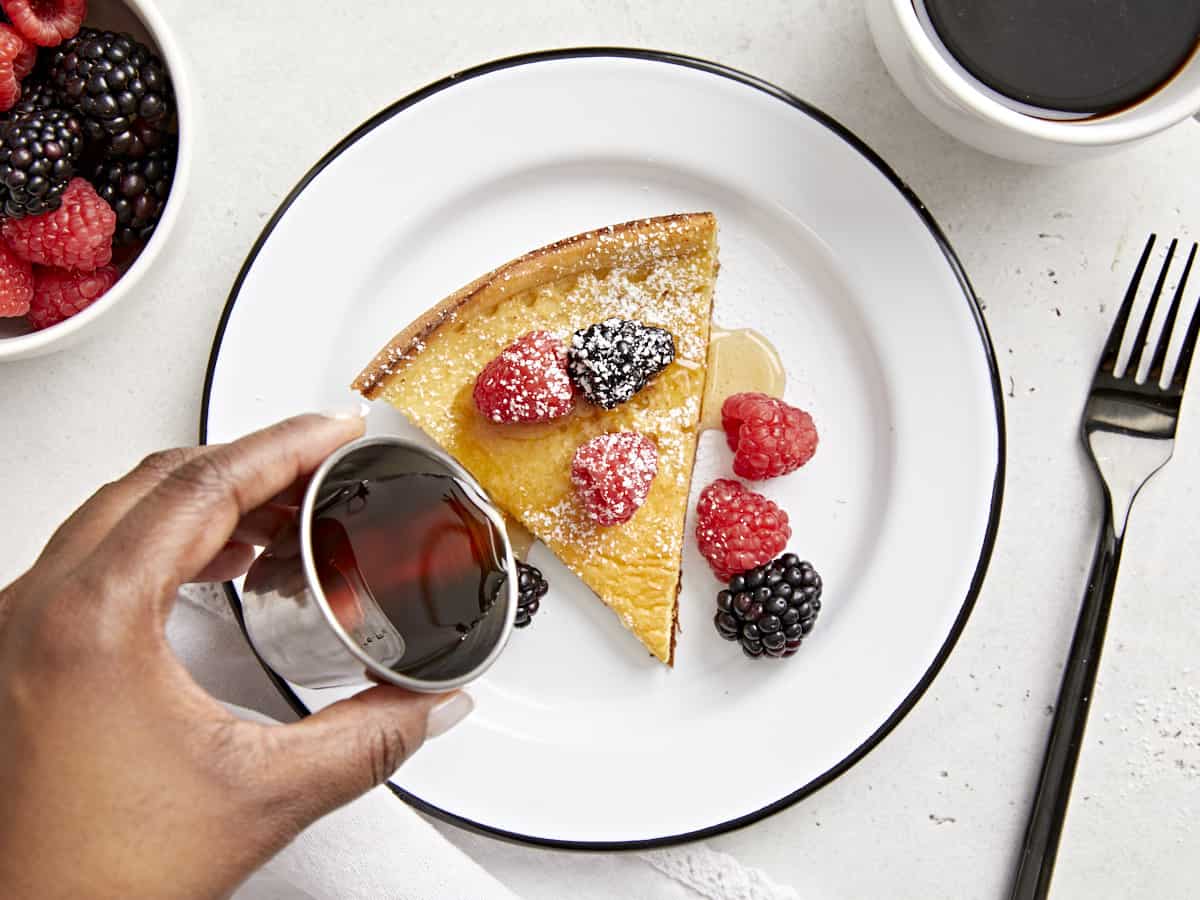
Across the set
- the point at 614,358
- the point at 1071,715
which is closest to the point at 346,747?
the point at 614,358

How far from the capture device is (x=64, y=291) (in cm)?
184

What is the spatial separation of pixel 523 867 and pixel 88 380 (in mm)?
1219

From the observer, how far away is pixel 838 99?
1.98 metres

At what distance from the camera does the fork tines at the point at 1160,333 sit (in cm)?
192

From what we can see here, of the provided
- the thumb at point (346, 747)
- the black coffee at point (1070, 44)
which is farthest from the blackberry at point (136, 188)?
the black coffee at point (1070, 44)

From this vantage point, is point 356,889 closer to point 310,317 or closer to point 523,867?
point 523,867

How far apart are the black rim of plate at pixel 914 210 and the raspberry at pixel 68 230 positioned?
0.76 ft

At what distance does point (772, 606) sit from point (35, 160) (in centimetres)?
139

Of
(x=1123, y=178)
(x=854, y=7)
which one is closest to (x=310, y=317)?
(x=854, y=7)

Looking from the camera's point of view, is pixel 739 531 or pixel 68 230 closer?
pixel 68 230

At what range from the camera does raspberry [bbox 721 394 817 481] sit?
1854 mm

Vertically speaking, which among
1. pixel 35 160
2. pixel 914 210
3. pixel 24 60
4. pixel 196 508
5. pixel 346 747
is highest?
pixel 24 60

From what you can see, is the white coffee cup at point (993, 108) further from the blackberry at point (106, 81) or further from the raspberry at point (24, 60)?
the raspberry at point (24, 60)

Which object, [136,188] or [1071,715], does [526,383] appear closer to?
[136,188]
